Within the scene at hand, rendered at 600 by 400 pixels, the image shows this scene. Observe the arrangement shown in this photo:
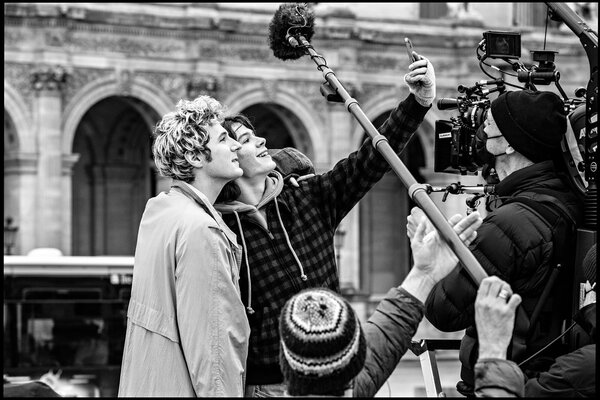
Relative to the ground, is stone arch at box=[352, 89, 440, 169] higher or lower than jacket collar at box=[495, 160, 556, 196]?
higher

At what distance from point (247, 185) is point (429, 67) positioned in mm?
815

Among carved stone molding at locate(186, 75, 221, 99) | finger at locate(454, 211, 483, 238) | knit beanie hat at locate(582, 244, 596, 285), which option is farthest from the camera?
carved stone molding at locate(186, 75, 221, 99)

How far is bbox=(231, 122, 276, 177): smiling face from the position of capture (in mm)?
4707

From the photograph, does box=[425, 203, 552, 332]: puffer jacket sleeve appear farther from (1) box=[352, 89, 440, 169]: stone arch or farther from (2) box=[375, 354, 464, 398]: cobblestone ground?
Result: (1) box=[352, 89, 440, 169]: stone arch

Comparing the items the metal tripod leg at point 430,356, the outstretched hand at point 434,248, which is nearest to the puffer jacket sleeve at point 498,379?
the outstretched hand at point 434,248

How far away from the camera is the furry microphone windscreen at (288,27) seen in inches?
195

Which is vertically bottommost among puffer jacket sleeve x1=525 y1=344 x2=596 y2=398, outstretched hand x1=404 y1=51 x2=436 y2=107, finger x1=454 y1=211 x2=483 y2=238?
puffer jacket sleeve x1=525 y1=344 x2=596 y2=398

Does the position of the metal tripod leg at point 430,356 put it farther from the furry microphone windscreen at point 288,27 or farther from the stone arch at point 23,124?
the stone arch at point 23,124

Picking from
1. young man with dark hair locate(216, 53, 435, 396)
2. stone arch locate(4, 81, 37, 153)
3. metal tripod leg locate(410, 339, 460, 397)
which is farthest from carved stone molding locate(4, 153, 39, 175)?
young man with dark hair locate(216, 53, 435, 396)

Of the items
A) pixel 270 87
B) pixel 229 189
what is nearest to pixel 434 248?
pixel 229 189

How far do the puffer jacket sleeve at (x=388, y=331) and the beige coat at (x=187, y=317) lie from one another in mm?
808

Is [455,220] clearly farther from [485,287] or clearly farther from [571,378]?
[571,378]

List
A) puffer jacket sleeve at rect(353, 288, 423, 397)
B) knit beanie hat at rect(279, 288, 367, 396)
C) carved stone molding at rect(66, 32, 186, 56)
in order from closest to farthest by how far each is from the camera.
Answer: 1. knit beanie hat at rect(279, 288, 367, 396)
2. puffer jacket sleeve at rect(353, 288, 423, 397)
3. carved stone molding at rect(66, 32, 186, 56)

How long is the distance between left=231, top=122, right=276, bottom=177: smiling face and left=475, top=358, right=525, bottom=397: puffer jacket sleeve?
5.04ft
